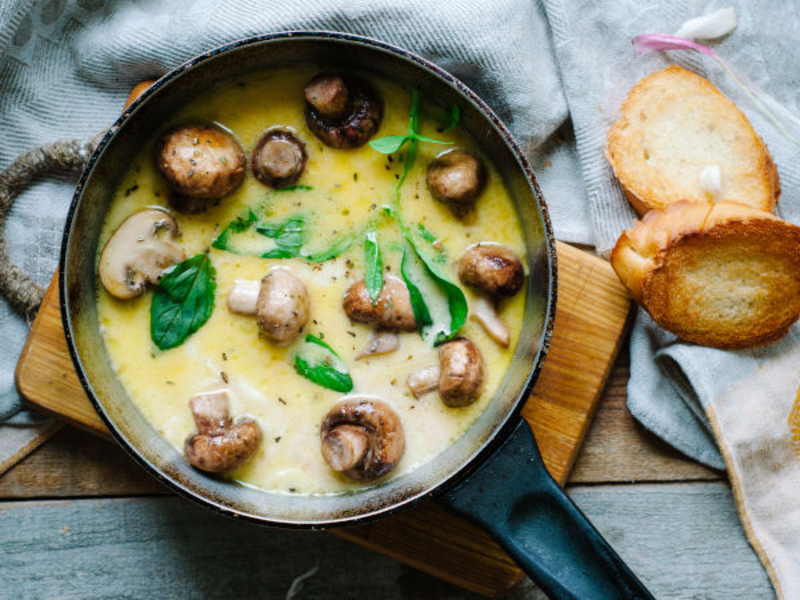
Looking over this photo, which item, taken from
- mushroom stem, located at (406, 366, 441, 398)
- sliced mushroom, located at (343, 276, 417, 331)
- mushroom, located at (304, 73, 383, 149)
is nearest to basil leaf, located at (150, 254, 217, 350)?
sliced mushroom, located at (343, 276, 417, 331)

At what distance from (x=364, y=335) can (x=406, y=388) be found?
0.21m

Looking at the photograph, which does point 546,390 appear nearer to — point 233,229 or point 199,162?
point 233,229

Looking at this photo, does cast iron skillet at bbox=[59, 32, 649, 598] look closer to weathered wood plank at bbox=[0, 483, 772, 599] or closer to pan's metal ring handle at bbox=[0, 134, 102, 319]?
pan's metal ring handle at bbox=[0, 134, 102, 319]

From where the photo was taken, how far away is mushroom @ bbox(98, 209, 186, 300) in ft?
8.32

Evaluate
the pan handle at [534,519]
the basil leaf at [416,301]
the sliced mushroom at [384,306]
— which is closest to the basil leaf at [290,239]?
the sliced mushroom at [384,306]

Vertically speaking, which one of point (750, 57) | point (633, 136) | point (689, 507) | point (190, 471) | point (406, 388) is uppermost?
point (750, 57)

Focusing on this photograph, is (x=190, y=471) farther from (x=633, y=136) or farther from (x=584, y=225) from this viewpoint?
(x=633, y=136)

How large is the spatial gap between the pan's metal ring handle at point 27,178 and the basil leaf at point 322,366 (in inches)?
39.7

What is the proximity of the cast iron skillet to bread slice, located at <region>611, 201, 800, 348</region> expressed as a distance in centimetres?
41

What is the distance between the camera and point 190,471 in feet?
8.46

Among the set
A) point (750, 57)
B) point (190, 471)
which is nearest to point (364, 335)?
point (190, 471)

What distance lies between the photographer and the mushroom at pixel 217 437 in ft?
7.95

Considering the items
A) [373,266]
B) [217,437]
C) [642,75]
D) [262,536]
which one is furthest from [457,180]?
[262,536]

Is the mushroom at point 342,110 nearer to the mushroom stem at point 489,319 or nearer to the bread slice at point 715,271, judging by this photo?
the mushroom stem at point 489,319
